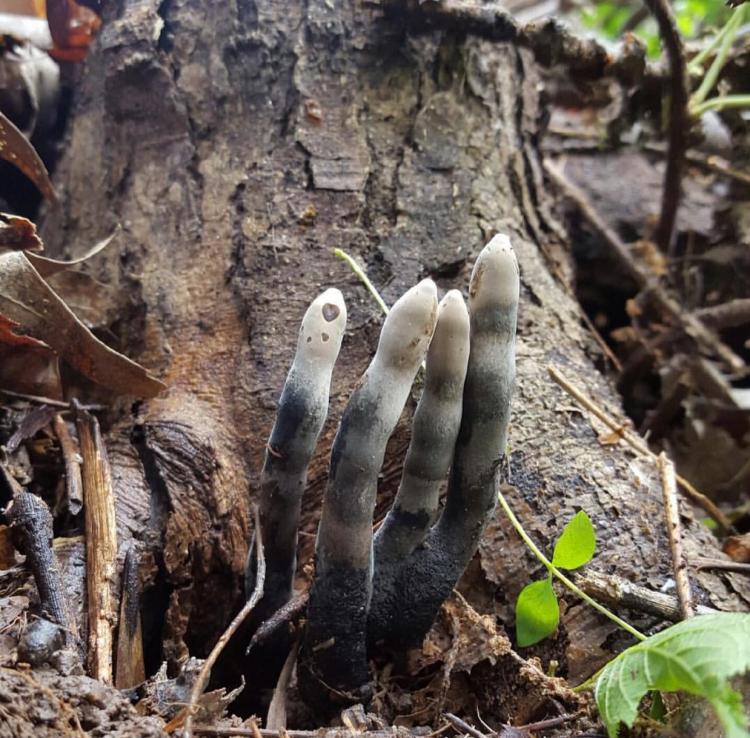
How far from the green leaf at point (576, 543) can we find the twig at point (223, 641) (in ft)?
1.60

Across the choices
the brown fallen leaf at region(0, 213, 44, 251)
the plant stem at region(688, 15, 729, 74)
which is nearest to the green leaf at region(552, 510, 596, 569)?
the brown fallen leaf at region(0, 213, 44, 251)

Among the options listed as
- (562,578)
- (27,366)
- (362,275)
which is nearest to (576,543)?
(562,578)

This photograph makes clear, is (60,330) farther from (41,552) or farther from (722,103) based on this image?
(722,103)

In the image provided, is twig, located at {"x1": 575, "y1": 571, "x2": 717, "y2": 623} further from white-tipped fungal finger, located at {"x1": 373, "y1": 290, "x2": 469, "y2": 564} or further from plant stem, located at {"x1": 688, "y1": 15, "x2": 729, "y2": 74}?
plant stem, located at {"x1": 688, "y1": 15, "x2": 729, "y2": 74}

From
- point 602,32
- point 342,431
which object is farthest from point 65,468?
point 602,32

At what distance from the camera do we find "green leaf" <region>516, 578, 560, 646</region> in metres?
1.31

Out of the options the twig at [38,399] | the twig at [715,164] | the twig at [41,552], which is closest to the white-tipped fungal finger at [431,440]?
the twig at [41,552]

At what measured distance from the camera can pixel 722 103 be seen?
233 centimetres

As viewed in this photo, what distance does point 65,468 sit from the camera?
155 cm

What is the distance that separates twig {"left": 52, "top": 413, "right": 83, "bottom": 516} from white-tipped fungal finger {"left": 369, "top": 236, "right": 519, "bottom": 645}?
581 mm

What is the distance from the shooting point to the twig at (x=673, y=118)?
223 cm

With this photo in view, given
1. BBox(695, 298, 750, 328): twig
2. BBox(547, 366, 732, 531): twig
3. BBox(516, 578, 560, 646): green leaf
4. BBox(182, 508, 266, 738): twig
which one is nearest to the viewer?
BBox(182, 508, 266, 738): twig

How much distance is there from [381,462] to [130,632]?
542mm

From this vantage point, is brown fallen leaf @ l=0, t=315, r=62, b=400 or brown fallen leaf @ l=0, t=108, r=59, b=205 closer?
brown fallen leaf @ l=0, t=315, r=62, b=400
